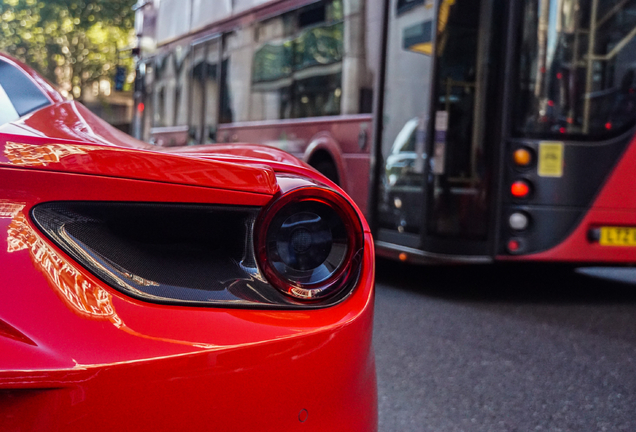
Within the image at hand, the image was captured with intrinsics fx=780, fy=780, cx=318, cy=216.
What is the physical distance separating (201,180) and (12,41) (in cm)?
3308

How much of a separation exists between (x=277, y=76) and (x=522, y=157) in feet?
10.9

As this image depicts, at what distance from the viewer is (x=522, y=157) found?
551cm

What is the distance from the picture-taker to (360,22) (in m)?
6.68

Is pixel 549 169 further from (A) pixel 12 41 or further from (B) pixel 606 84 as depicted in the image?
Result: (A) pixel 12 41

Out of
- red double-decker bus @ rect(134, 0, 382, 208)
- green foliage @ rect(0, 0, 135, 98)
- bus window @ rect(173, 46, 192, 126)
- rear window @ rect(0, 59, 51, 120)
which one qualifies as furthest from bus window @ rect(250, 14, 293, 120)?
green foliage @ rect(0, 0, 135, 98)

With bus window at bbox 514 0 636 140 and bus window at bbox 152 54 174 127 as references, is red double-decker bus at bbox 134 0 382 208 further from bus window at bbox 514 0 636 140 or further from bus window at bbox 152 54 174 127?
bus window at bbox 514 0 636 140

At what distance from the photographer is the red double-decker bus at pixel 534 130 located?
5496mm

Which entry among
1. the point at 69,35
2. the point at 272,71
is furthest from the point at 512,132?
the point at 69,35

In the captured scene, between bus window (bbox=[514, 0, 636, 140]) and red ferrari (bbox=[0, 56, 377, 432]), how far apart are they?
4237 millimetres

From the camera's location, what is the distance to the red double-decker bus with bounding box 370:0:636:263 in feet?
18.0

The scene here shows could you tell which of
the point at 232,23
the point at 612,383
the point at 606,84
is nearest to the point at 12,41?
the point at 232,23

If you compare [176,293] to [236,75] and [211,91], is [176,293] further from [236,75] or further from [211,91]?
[211,91]

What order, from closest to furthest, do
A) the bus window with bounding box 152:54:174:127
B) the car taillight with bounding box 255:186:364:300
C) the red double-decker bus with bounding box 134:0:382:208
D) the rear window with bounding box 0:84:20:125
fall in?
the car taillight with bounding box 255:186:364:300 < the rear window with bounding box 0:84:20:125 < the red double-decker bus with bounding box 134:0:382:208 < the bus window with bounding box 152:54:174:127

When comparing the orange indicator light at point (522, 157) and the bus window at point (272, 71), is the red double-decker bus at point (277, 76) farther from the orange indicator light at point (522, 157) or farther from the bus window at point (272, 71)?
the orange indicator light at point (522, 157)
